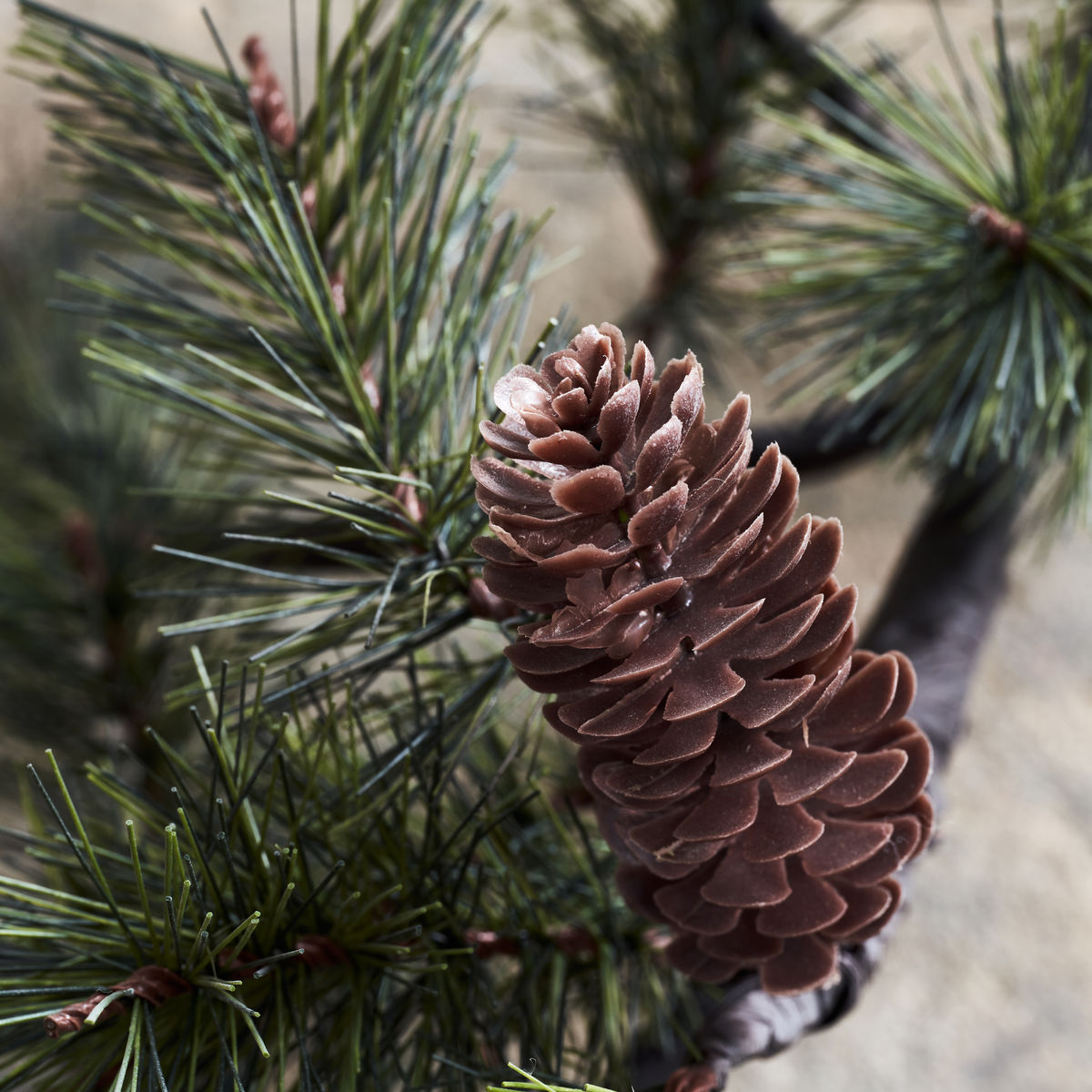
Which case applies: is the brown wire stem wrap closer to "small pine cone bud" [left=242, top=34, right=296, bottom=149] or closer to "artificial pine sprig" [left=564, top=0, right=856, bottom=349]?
"small pine cone bud" [left=242, top=34, right=296, bottom=149]

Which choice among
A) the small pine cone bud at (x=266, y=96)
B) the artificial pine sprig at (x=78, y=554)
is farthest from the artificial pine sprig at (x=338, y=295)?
the artificial pine sprig at (x=78, y=554)

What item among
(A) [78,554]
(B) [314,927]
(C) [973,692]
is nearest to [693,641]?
(B) [314,927]

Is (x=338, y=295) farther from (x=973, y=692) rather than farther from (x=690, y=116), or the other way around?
(x=973, y=692)

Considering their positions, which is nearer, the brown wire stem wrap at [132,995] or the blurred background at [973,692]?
the brown wire stem wrap at [132,995]

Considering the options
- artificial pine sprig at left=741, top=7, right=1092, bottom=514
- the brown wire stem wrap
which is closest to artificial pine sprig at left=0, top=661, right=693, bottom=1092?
the brown wire stem wrap

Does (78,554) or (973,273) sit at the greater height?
(973,273)

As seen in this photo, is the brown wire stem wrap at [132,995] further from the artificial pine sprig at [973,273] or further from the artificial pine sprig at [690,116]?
the artificial pine sprig at [690,116]

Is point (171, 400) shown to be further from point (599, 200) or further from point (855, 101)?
point (599, 200)
